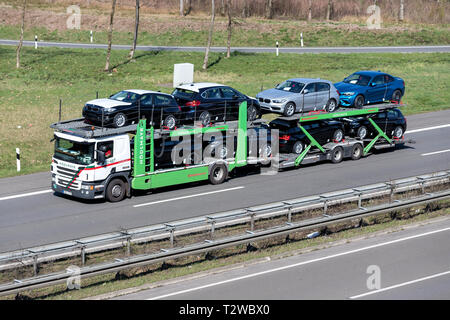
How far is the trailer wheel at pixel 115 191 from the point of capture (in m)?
21.9

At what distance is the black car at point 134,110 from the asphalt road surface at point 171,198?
8.32ft

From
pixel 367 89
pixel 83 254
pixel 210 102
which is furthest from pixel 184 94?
pixel 83 254

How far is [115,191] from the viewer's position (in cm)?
2212

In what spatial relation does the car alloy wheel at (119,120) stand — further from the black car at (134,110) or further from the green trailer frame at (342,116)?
the green trailer frame at (342,116)

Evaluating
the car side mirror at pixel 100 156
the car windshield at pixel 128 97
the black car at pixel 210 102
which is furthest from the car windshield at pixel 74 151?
the black car at pixel 210 102

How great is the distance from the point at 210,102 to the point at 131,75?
19.5 meters

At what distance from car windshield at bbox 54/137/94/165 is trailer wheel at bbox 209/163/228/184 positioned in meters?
4.69

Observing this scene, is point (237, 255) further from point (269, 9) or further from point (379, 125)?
point (269, 9)

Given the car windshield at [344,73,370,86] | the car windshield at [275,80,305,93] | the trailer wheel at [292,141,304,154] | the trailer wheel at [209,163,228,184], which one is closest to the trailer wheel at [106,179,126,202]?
the trailer wheel at [209,163,228,184]

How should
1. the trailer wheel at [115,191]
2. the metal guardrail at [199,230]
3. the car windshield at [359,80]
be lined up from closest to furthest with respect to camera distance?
the metal guardrail at [199,230], the trailer wheel at [115,191], the car windshield at [359,80]

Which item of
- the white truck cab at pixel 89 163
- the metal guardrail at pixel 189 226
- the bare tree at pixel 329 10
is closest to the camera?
the metal guardrail at pixel 189 226

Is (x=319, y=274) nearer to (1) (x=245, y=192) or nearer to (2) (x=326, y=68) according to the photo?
(1) (x=245, y=192)

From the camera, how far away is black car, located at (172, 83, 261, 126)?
24.1 meters

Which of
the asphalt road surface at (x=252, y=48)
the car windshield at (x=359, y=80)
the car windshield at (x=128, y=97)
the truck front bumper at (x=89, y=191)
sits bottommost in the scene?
the truck front bumper at (x=89, y=191)
